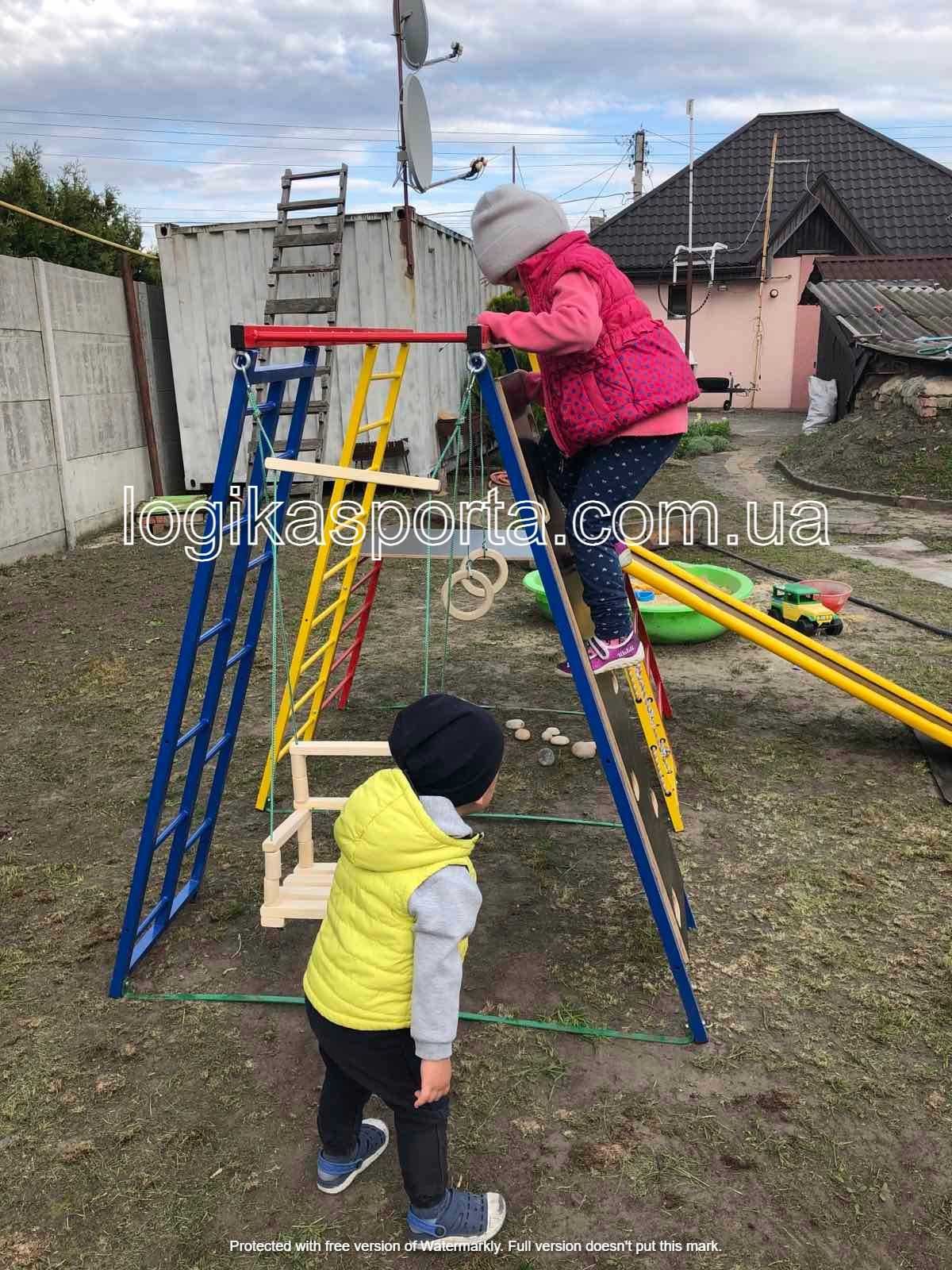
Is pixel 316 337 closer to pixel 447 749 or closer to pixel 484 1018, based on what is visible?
pixel 447 749

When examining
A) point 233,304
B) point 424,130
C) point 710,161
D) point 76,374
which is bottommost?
point 76,374

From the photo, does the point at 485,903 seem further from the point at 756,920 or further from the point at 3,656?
the point at 3,656

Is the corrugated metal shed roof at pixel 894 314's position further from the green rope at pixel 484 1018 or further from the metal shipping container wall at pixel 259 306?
the green rope at pixel 484 1018

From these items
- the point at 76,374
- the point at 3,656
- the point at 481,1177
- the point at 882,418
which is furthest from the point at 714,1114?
the point at 882,418

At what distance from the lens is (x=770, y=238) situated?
19.0 meters

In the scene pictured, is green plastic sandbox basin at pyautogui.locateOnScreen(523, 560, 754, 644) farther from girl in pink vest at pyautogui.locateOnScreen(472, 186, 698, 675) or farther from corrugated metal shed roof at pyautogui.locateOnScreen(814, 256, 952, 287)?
corrugated metal shed roof at pyautogui.locateOnScreen(814, 256, 952, 287)

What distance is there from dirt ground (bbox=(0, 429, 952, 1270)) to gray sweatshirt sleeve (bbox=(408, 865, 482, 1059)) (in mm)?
545

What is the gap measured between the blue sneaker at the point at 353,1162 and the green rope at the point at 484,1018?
1.50 feet

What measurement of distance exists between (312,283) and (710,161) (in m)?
15.0

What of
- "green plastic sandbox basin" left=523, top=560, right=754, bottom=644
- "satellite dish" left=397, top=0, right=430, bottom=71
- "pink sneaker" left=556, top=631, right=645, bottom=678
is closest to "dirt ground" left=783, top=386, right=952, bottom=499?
"green plastic sandbox basin" left=523, top=560, right=754, bottom=644

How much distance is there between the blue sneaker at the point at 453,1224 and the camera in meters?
1.88

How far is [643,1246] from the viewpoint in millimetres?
1874

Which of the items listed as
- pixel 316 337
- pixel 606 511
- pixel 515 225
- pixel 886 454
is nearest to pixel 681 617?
pixel 606 511

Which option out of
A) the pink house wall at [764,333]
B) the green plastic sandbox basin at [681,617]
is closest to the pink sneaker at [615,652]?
the green plastic sandbox basin at [681,617]
